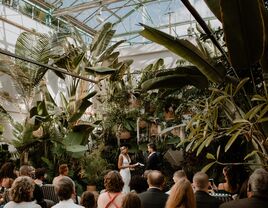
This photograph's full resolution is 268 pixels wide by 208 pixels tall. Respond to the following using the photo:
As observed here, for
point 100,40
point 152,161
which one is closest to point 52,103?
point 100,40

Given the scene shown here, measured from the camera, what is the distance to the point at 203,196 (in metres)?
3.13

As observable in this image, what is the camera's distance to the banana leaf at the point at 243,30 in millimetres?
3359

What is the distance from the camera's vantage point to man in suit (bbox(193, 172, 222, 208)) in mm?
3102

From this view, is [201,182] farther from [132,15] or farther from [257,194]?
[132,15]

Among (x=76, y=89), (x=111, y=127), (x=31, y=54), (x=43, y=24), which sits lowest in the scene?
(x=111, y=127)

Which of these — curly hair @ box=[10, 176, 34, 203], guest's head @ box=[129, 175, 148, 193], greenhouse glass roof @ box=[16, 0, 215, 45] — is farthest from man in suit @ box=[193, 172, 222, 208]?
greenhouse glass roof @ box=[16, 0, 215, 45]

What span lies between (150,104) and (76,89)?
2.09 metres

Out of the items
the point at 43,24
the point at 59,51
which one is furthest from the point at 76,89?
the point at 43,24

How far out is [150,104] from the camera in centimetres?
1033

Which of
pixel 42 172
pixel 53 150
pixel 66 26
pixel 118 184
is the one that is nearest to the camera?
pixel 118 184

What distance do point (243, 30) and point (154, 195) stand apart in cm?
174

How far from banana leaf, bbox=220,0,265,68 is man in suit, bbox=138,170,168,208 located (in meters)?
1.38

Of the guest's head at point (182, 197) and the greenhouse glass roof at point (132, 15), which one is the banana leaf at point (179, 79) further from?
the greenhouse glass roof at point (132, 15)

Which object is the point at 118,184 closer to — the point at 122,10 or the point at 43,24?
the point at 43,24
